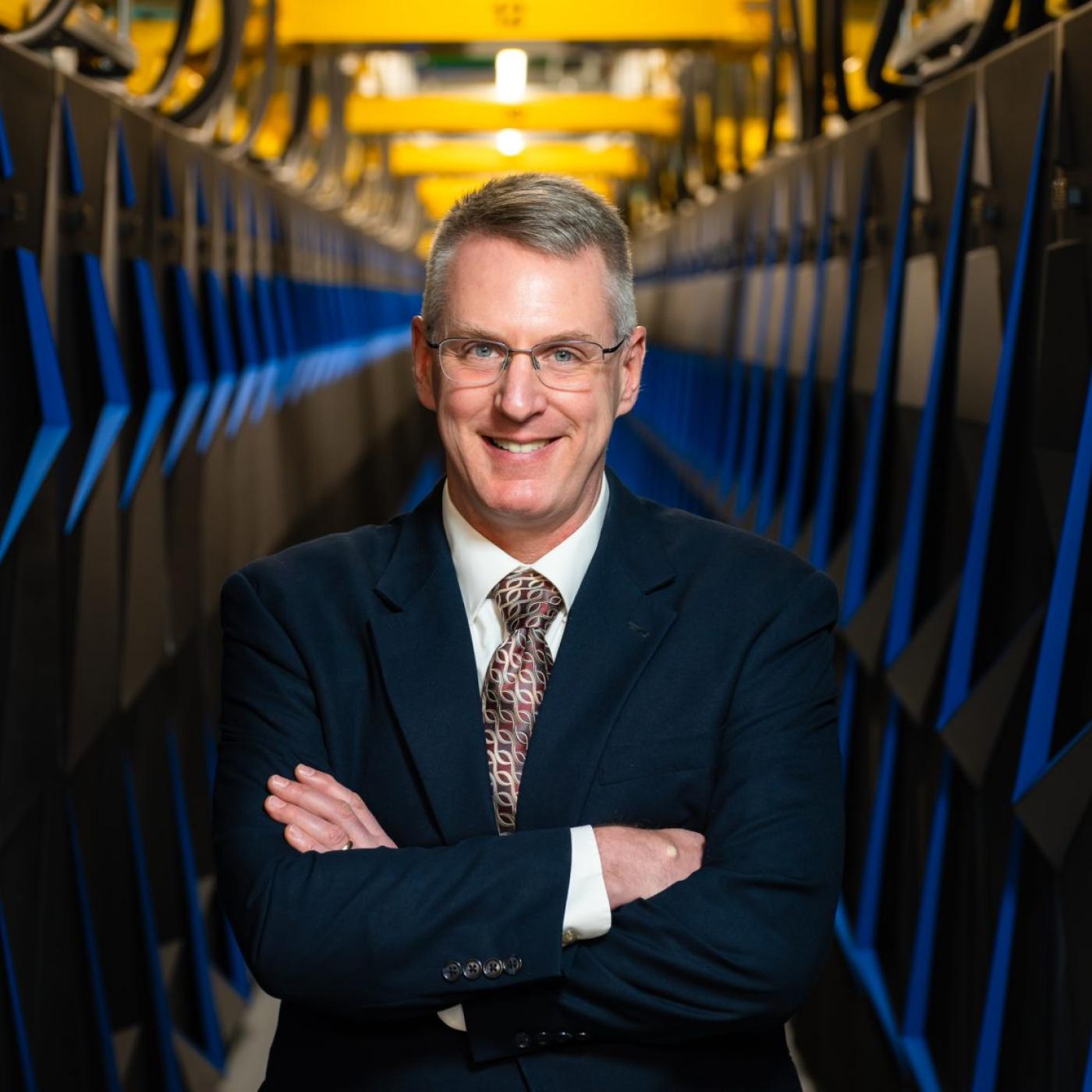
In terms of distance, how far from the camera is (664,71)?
11.2 m

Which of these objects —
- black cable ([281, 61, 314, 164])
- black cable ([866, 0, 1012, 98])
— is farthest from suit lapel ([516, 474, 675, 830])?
black cable ([281, 61, 314, 164])

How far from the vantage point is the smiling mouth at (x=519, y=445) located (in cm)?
197

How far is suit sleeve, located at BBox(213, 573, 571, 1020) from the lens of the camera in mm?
1805

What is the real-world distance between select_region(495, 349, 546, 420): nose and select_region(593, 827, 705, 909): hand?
50 centimetres

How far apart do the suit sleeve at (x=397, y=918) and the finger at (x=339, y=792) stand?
3.6 inches

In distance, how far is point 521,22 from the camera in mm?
6977

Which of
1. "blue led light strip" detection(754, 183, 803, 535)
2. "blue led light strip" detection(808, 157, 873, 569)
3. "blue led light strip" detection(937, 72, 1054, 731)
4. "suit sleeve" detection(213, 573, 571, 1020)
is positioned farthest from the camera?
"blue led light strip" detection(754, 183, 803, 535)

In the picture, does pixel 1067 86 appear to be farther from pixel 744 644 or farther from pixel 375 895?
pixel 375 895

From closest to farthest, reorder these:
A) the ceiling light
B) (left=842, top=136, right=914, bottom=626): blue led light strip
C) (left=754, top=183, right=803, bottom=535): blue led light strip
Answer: (left=842, top=136, right=914, bottom=626): blue led light strip
(left=754, top=183, right=803, bottom=535): blue led light strip
the ceiling light

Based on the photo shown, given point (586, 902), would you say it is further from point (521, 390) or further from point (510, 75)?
point (510, 75)

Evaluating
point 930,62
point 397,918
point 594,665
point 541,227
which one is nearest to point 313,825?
point 397,918

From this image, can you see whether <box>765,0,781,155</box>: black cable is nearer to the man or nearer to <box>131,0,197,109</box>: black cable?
<box>131,0,197,109</box>: black cable

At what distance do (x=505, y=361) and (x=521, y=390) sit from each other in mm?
51

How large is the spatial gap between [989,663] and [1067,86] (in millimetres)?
934
